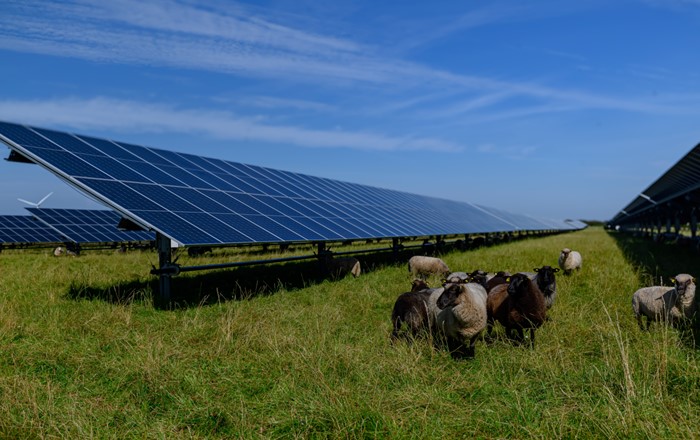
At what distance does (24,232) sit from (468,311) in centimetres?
3779

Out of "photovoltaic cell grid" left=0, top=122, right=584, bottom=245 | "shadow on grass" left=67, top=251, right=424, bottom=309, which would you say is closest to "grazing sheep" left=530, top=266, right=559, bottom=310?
"shadow on grass" left=67, top=251, right=424, bottom=309

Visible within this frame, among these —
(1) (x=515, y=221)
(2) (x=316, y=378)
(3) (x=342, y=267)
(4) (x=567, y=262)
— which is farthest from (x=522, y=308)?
(1) (x=515, y=221)

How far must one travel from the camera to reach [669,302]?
8.62m

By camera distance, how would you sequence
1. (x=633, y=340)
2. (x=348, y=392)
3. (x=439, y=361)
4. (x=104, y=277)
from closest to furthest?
(x=348, y=392) < (x=439, y=361) < (x=633, y=340) < (x=104, y=277)

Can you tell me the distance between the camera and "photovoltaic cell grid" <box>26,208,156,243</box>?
30969mm

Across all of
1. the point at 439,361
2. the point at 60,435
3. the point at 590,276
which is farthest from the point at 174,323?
the point at 590,276

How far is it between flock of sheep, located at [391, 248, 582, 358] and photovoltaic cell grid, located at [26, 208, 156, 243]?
27104 mm

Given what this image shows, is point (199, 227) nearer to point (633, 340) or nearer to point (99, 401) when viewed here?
point (99, 401)

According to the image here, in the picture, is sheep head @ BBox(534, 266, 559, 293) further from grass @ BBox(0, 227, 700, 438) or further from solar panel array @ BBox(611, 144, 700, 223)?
solar panel array @ BBox(611, 144, 700, 223)

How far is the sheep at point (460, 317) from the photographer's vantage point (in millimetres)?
6977

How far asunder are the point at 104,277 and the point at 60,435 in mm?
11003

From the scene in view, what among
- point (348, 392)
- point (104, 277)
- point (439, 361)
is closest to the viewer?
point (348, 392)

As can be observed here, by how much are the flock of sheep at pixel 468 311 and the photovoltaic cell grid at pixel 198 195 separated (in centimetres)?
512

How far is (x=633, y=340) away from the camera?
7719mm
